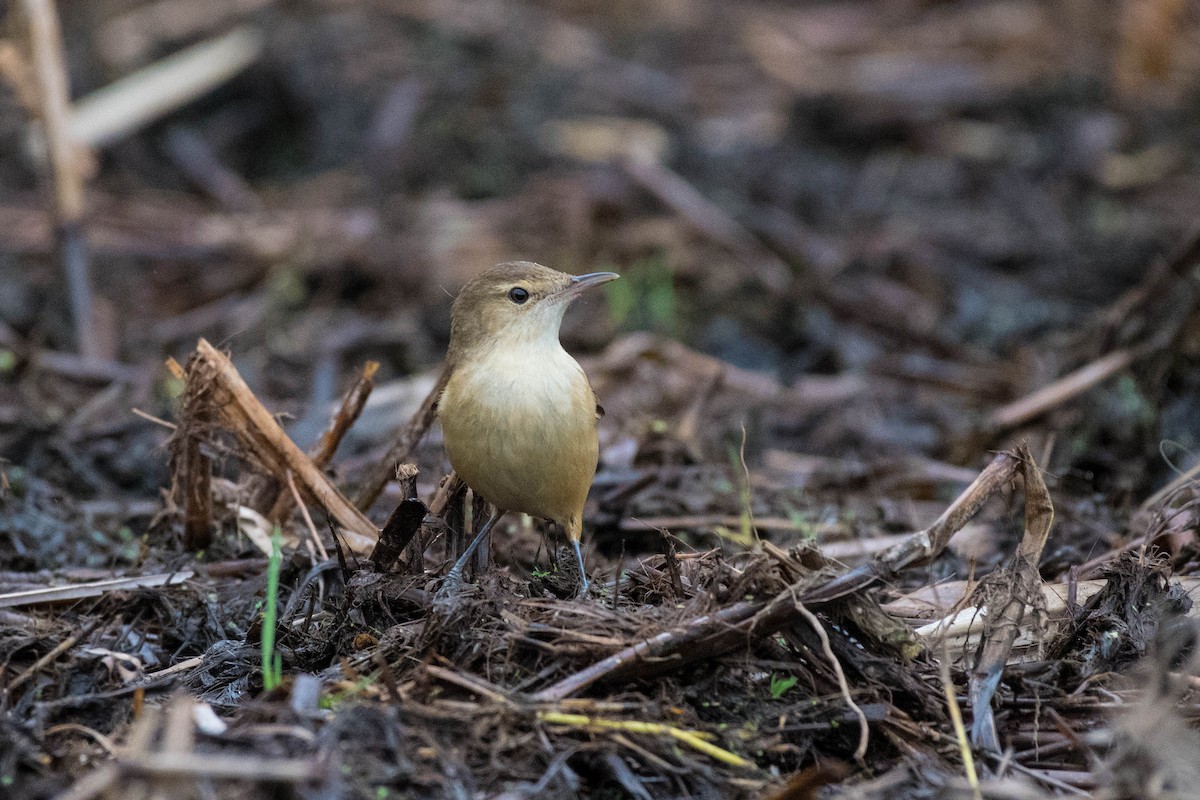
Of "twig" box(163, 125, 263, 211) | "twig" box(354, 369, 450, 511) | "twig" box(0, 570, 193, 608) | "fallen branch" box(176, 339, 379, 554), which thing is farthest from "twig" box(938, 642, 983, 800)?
"twig" box(163, 125, 263, 211)

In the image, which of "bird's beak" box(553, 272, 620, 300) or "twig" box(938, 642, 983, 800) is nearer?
"twig" box(938, 642, 983, 800)

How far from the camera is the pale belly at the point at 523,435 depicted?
4520 mm

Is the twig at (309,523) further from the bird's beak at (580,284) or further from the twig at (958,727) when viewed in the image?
the twig at (958,727)

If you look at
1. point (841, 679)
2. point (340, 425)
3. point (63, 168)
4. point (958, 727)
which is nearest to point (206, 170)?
point (63, 168)

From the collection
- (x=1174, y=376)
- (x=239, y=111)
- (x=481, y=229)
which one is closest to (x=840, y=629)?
(x=1174, y=376)

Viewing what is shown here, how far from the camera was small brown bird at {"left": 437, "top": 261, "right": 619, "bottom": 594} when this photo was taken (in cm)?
453

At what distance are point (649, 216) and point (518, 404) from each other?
18.9ft

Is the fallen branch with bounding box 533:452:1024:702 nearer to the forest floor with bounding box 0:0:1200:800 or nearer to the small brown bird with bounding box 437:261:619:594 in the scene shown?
the forest floor with bounding box 0:0:1200:800

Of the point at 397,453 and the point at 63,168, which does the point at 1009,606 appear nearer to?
the point at 397,453

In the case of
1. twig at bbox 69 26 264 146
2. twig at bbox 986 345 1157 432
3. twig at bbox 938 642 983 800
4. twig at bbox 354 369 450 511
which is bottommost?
twig at bbox 986 345 1157 432

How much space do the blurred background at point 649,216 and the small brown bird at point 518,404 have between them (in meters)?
1.33

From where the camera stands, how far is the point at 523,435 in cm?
452

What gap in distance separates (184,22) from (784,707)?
10.7 metres

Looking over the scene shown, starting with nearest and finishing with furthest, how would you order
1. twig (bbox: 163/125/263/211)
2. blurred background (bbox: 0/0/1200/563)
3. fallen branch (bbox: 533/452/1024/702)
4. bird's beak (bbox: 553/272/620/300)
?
fallen branch (bbox: 533/452/1024/702) → bird's beak (bbox: 553/272/620/300) → blurred background (bbox: 0/0/1200/563) → twig (bbox: 163/125/263/211)
